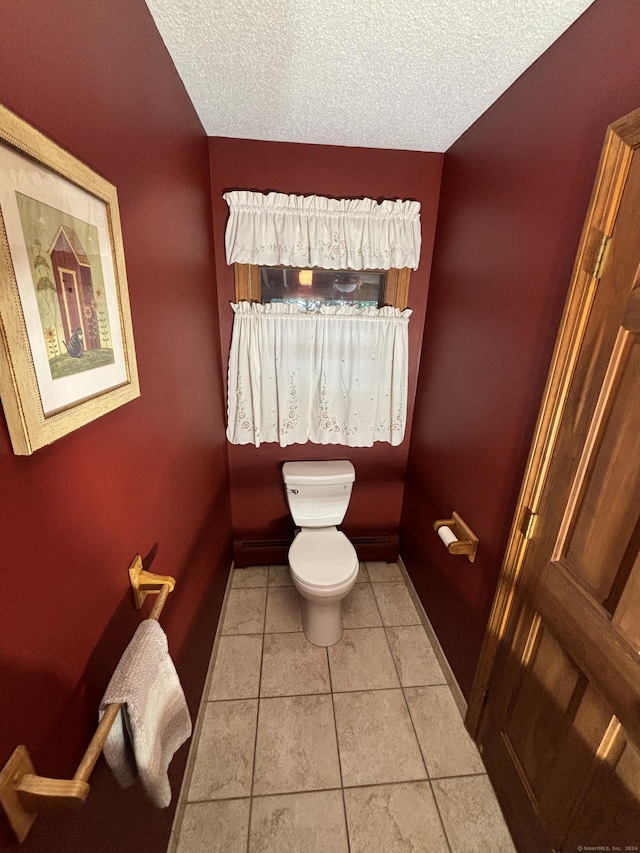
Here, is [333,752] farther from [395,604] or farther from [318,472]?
[318,472]

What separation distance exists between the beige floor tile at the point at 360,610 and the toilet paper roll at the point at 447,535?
816 mm

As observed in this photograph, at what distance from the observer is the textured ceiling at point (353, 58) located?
3.08ft

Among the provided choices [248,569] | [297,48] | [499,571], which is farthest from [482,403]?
[248,569]

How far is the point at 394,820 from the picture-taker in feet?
3.87

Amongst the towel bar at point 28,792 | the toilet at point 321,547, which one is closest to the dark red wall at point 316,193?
the toilet at point 321,547

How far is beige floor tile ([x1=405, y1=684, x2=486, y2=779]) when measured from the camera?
1.33 m

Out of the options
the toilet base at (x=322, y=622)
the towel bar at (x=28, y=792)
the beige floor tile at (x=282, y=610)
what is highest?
the towel bar at (x=28, y=792)

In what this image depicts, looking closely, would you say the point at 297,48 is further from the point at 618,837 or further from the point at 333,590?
the point at 618,837

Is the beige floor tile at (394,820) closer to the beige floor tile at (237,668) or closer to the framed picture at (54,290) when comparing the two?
the beige floor tile at (237,668)

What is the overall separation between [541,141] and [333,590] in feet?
6.12

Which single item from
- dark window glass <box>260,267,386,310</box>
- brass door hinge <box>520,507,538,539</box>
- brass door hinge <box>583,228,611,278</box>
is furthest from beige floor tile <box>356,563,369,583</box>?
brass door hinge <box>583,228,611,278</box>

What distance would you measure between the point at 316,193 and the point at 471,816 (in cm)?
267

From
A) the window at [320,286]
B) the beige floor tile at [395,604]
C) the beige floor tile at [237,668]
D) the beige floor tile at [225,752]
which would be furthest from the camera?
the beige floor tile at [395,604]

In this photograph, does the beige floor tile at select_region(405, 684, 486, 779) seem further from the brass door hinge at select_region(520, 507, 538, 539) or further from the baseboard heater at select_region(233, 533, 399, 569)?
the brass door hinge at select_region(520, 507, 538, 539)
